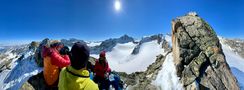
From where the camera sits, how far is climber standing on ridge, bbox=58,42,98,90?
5855mm

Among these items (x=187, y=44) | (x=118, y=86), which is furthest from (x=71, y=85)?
(x=187, y=44)

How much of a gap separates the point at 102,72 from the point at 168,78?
33.0 meters

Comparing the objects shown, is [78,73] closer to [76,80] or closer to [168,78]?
[76,80]

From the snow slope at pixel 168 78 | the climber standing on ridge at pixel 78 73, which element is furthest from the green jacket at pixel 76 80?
the snow slope at pixel 168 78

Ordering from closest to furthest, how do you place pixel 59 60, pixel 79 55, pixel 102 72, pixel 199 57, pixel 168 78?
pixel 79 55, pixel 59 60, pixel 102 72, pixel 199 57, pixel 168 78

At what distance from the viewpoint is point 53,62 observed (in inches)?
476

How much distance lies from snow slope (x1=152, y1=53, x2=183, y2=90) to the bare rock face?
107cm

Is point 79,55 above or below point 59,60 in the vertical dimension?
below

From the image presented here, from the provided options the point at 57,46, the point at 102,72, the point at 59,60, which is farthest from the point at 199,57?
the point at 59,60

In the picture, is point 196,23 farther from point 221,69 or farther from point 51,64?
point 51,64

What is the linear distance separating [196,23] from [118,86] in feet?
109

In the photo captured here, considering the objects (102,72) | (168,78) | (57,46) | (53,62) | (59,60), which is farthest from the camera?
(168,78)

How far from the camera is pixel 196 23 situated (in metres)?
47.6

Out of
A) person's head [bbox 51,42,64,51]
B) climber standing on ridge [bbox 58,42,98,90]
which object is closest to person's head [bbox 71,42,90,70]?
climber standing on ridge [bbox 58,42,98,90]
